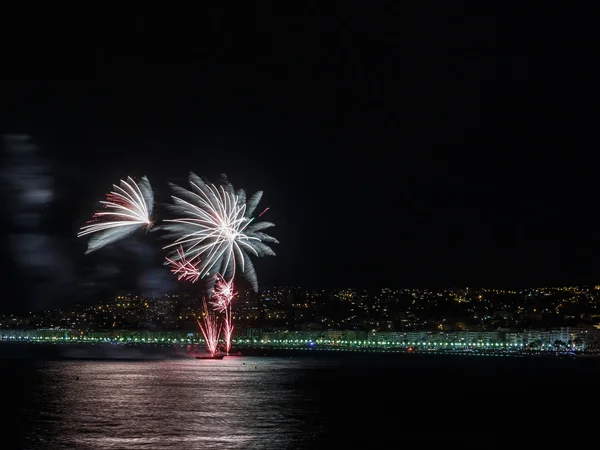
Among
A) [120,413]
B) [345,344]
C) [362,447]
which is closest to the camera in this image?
[362,447]

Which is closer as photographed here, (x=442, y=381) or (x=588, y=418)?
(x=588, y=418)

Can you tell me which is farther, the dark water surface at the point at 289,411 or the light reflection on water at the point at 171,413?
the dark water surface at the point at 289,411

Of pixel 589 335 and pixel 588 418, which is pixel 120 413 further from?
pixel 589 335

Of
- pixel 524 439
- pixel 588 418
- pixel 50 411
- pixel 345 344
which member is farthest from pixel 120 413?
pixel 345 344

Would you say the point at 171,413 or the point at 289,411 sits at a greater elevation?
the point at 171,413
